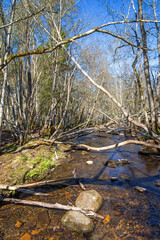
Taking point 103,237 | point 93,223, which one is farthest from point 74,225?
point 103,237

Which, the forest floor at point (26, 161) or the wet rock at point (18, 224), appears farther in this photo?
the forest floor at point (26, 161)

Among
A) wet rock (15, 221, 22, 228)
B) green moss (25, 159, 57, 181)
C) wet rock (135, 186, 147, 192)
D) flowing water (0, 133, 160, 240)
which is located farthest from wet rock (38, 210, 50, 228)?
wet rock (135, 186, 147, 192)

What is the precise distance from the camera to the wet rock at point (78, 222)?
2547mm

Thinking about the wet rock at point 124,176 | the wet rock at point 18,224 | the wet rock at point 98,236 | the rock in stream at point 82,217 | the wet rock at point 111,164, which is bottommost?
the wet rock at point 111,164

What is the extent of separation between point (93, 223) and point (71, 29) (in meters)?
8.71

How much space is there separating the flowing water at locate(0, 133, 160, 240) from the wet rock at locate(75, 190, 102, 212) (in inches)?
5.6

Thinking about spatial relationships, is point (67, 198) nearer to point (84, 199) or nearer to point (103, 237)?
point (84, 199)

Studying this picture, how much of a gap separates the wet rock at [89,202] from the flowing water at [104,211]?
14 cm

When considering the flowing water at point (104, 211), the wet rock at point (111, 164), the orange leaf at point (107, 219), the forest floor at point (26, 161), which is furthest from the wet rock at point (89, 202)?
the wet rock at point (111, 164)

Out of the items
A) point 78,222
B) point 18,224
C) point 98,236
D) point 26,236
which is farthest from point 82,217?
point 18,224

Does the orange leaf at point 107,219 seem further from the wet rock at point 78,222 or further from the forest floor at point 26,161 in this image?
the forest floor at point 26,161

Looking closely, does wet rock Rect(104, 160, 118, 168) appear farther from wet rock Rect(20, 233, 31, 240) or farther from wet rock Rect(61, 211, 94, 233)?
wet rock Rect(20, 233, 31, 240)

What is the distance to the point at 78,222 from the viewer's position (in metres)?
2.60

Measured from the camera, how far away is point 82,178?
4.66 meters
